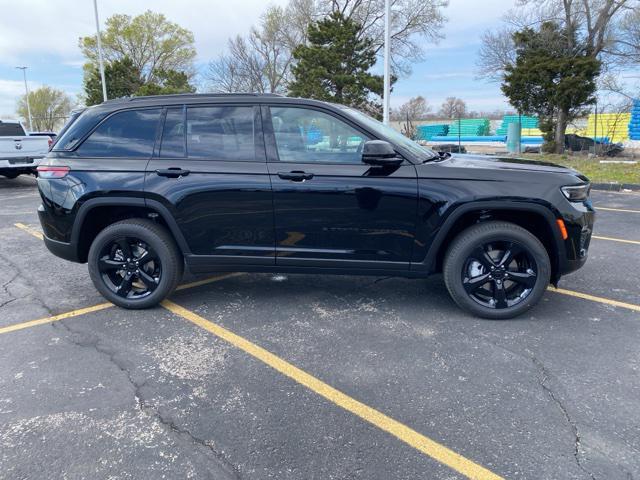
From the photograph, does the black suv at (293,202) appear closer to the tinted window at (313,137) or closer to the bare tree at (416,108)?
the tinted window at (313,137)

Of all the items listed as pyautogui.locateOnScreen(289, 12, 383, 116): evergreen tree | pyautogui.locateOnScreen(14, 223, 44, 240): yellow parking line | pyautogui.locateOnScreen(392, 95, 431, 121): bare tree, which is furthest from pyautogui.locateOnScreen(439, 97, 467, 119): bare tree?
pyautogui.locateOnScreen(14, 223, 44, 240): yellow parking line

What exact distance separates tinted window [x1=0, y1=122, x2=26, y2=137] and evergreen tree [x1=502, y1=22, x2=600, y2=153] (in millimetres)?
17073

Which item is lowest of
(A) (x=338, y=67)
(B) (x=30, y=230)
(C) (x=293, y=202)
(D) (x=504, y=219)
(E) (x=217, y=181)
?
(B) (x=30, y=230)

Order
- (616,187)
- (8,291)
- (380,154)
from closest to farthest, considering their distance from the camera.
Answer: (380,154), (8,291), (616,187)

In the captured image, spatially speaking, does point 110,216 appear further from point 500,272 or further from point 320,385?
point 500,272

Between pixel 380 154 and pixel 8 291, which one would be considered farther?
pixel 8 291

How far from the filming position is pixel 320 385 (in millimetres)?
2982

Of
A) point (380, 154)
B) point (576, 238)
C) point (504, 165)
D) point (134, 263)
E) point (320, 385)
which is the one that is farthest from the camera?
point (134, 263)

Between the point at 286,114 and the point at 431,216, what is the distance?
147 centimetres

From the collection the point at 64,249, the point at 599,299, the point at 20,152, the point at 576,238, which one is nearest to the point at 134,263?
the point at 64,249

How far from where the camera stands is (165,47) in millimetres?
45094

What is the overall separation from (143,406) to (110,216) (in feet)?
6.90

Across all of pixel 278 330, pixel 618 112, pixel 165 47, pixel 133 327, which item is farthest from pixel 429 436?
pixel 165 47

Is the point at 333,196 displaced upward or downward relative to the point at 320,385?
upward
